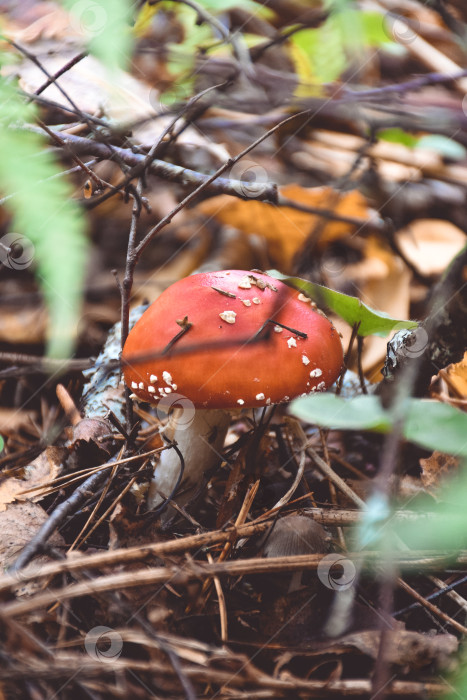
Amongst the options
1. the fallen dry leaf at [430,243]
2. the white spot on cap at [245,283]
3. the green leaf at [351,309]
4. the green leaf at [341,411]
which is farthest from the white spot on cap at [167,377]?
the fallen dry leaf at [430,243]

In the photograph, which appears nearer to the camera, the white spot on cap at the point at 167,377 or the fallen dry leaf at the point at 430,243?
the white spot on cap at the point at 167,377

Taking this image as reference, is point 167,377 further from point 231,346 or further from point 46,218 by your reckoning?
point 46,218

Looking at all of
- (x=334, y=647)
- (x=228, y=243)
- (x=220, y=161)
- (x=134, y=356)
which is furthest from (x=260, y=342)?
(x=220, y=161)

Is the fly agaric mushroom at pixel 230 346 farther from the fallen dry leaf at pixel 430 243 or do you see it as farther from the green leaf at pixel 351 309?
the fallen dry leaf at pixel 430 243

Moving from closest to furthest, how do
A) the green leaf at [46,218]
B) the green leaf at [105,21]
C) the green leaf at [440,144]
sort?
the green leaf at [46,218]
the green leaf at [105,21]
the green leaf at [440,144]

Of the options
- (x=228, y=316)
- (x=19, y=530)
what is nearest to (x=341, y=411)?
(x=228, y=316)

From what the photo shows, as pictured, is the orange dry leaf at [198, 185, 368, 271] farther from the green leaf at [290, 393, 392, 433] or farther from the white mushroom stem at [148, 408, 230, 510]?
the green leaf at [290, 393, 392, 433]

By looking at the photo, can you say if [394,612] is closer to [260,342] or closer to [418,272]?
[260,342]

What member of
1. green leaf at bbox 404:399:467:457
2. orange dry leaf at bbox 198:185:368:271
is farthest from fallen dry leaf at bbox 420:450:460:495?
orange dry leaf at bbox 198:185:368:271
